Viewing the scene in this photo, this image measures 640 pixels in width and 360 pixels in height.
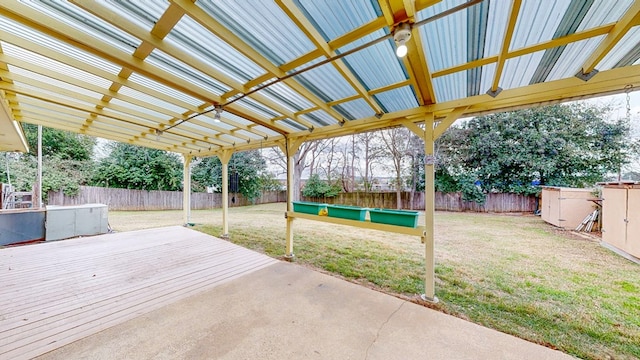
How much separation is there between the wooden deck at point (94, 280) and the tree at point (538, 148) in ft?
36.4

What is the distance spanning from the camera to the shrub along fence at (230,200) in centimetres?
965

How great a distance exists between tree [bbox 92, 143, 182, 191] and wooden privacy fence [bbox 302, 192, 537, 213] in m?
7.63

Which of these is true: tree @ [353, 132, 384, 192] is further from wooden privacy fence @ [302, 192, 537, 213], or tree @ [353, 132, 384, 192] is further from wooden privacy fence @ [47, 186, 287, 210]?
wooden privacy fence @ [47, 186, 287, 210]

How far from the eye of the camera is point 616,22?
4.56ft

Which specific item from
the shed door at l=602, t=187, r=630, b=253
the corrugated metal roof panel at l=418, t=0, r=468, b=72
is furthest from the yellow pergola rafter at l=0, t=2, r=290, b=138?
the shed door at l=602, t=187, r=630, b=253

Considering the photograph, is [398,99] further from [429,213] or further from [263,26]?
[263,26]

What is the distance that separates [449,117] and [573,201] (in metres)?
7.23

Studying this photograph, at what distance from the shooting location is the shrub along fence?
31.7 feet

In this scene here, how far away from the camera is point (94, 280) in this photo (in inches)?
115

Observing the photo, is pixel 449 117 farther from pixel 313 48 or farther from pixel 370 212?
pixel 313 48

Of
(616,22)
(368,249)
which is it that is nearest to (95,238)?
(368,249)

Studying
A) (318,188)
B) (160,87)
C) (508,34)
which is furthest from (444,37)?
(318,188)

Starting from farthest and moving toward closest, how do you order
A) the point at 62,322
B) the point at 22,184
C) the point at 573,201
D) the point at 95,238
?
the point at 22,184 < the point at 573,201 < the point at 95,238 < the point at 62,322

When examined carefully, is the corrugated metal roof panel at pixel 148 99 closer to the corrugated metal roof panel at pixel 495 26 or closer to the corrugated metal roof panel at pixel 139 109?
the corrugated metal roof panel at pixel 139 109
